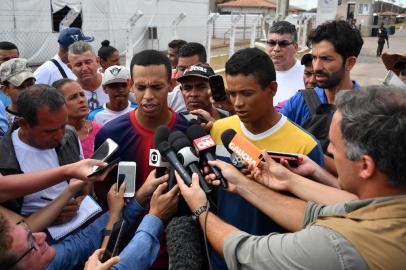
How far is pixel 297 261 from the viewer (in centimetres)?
139

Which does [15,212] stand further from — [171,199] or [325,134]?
[325,134]

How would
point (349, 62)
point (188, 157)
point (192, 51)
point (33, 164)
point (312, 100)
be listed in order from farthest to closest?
point (192, 51) < point (349, 62) < point (312, 100) < point (33, 164) < point (188, 157)

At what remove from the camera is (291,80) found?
15.7ft

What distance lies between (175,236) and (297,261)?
0.54 m

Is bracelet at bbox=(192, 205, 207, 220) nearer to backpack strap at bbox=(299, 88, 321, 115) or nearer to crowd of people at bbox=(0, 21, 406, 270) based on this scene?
crowd of people at bbox=(0, 21, 406, 270)

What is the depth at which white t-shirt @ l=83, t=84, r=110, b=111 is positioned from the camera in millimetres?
4676

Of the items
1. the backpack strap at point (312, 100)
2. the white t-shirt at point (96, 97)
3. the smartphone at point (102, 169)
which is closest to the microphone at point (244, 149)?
the smartphone at point (102, 169)

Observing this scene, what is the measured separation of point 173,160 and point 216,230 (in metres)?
0.40

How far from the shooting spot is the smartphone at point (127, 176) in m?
2.16

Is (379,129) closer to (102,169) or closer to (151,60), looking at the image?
(102,169)

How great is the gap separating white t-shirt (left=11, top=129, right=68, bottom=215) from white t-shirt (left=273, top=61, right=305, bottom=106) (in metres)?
2.96

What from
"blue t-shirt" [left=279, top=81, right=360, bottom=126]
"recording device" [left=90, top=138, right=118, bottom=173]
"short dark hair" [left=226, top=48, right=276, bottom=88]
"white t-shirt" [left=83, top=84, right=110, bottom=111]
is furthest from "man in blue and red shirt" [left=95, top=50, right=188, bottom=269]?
"white t-shirt" [left=83, top=84, right=110, bottom=111]

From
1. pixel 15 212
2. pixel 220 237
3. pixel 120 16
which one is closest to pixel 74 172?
pixel 15 212

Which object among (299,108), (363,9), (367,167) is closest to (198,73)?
(299,108)
